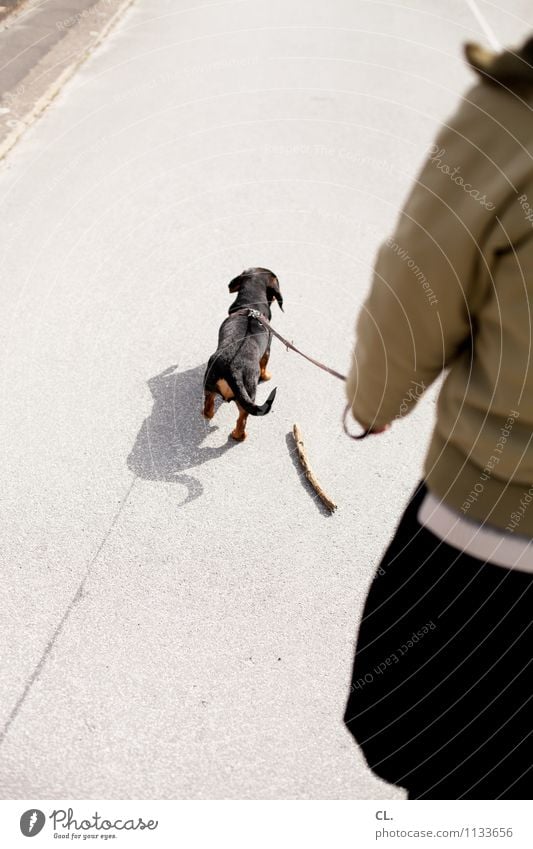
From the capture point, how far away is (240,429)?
414 cm

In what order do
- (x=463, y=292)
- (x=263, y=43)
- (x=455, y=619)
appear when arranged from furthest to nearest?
(x=263, y=43)
(x=455, y=619)
(x=463, y=292)

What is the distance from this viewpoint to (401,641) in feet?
10.1

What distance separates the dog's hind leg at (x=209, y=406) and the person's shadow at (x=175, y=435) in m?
0.06

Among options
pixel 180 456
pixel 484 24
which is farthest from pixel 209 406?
pixel 484 24

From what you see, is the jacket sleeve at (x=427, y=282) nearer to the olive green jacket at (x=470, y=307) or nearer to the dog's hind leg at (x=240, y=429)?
the olive green jacket at (x=470, y=307)

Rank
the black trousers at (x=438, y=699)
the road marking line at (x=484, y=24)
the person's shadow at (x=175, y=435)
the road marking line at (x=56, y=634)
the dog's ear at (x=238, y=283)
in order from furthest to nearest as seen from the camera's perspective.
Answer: the road marking line at (x=484, y=24) < the dog's ear at (x=238, y=283) < the person's shadow at (x=175, y=435) < the road marking line at (x=56, y=634) < the black trousers at (x=438, y=699)

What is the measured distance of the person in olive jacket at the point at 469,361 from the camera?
1108 mm

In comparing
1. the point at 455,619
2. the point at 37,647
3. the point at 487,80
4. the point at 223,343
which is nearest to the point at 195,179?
the point at 223,343

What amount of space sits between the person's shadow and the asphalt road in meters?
0.02

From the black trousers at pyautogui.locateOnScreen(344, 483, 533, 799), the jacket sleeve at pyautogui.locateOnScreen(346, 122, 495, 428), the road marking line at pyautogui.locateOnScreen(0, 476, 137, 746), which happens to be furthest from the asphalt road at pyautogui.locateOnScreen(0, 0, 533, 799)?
the jacket sleeve at pyautogui.locateOnScreen(346, 122, 495, 428)

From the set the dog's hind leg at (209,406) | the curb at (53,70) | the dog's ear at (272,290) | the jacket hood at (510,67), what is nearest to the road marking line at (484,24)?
the curb at (53,70)

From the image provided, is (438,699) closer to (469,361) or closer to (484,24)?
(469,361)

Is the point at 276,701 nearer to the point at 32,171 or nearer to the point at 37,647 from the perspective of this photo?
the point at 37,647

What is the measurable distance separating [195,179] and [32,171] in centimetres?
167
